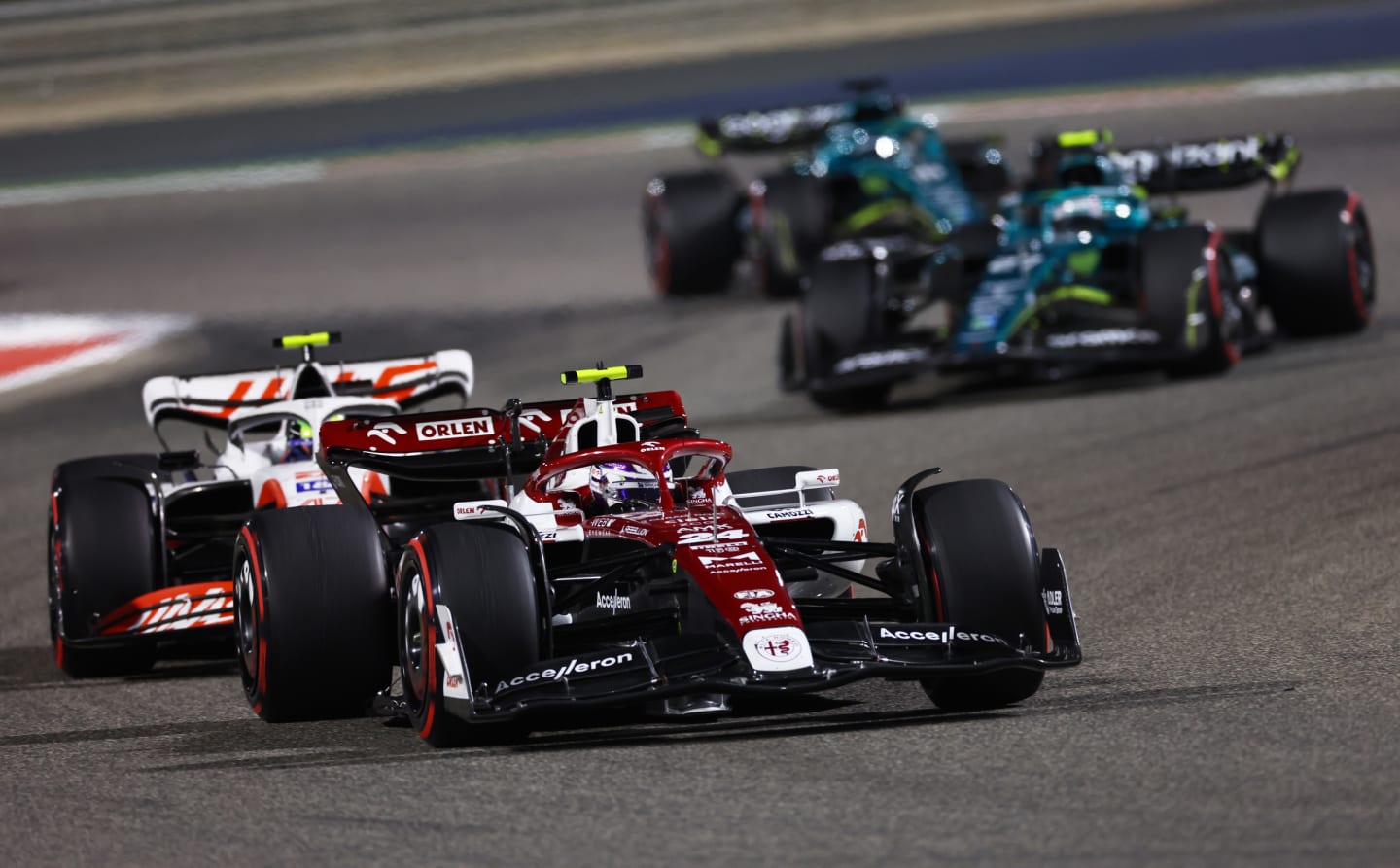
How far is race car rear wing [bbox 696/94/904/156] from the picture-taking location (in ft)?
66.5

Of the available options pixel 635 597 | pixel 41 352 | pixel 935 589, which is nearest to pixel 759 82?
pixel 41 352

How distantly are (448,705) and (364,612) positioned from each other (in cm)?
74

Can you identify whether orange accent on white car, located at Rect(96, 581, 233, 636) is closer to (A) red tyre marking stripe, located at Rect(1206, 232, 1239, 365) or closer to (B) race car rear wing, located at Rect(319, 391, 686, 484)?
(B) race car rear wing, located at Rect(319, 391, 686, 484)

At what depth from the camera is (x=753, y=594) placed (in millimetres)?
7676

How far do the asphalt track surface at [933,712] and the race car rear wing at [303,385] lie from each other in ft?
3.99

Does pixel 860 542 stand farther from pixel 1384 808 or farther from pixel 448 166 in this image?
pixel 448 166

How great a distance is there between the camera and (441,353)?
38.9 ft

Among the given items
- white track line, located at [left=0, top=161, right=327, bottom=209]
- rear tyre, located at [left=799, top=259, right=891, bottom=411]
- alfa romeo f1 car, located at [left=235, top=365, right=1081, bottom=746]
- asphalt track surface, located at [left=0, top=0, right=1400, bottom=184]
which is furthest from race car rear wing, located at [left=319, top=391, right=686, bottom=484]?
asphalt track surface, located at [left=0, top=0, right=1400, bottom=184]

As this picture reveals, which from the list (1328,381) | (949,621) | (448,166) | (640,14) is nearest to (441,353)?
(949,621)

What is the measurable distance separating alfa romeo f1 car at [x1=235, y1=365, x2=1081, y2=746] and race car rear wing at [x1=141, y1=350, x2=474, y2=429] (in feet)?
8.05

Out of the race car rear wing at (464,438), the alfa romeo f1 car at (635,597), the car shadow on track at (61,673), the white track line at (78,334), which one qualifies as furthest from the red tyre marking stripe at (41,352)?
the alfa romeo f1 car at (635,597)

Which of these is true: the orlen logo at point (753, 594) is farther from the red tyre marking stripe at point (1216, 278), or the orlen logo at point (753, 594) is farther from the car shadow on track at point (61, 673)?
the red tyre marking stripe at point (1216, 278)

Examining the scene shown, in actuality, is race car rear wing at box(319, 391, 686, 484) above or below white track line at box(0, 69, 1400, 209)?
below

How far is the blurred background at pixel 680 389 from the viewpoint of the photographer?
7.00 metres
